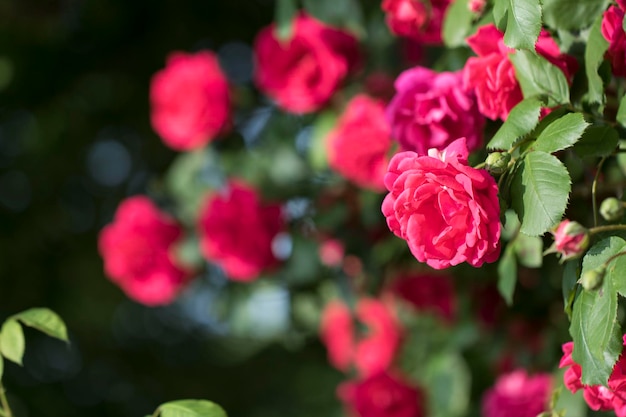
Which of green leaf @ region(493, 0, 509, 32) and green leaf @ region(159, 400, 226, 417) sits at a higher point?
green leaf @ region(493, 0, 509, 32)

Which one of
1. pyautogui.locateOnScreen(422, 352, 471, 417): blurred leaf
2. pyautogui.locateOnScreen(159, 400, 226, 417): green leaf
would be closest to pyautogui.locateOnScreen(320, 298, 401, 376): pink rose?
pyautogui.locateOnScreen(422, 352, 471, 417): blurred leaf

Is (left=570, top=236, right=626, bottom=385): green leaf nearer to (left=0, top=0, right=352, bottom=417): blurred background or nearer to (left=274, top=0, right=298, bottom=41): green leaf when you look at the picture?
(left=274, top=0, right=298, bottom=41): green leaf

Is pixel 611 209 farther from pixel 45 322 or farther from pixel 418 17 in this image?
pixel 45 322

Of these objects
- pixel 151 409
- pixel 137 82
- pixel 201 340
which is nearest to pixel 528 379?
pixel 137 82

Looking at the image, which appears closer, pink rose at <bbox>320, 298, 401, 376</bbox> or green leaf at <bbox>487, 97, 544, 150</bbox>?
green leaf at <bbox>487, 97, 544, 150</bbox>

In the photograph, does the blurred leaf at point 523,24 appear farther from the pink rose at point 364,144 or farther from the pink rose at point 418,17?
the pink rose at point 364,144

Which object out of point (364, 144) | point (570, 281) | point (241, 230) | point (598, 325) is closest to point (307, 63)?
point (364, 144)

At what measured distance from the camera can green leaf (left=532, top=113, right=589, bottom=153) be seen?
0.80 meters

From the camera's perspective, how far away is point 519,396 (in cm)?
145

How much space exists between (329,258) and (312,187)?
0.51 feet

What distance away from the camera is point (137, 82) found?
2758 millimetres

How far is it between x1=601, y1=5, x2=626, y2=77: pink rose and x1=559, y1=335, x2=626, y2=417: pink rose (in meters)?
0.29

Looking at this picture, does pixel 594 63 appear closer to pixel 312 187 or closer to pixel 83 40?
pixel 312 187

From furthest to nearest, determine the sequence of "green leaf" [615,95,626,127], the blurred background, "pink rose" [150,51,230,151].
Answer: the blurred background, "pink rose" [150,51,230,151], "green leaf" [615,95,626,127]
